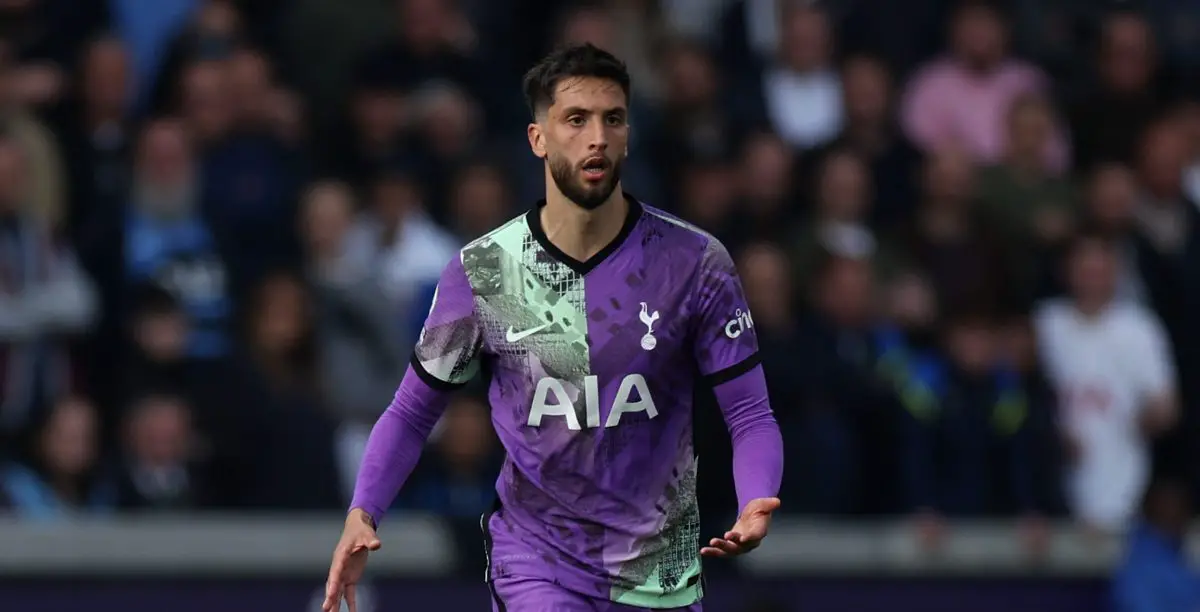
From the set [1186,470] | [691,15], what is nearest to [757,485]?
[1186,470]

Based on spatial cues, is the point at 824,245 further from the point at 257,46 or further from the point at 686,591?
the point at 686,591

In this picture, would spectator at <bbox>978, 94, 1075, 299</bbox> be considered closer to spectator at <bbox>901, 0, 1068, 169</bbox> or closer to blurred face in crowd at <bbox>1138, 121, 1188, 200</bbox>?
spectator at <bbox>901, 0, 1068, 169</bbox>

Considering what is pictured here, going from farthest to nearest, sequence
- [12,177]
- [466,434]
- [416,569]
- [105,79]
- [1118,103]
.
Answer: [1118,103] < [105,79] < [416,569] < [12,177] < [466,434]

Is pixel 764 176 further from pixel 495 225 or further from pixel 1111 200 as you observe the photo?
pixel 1111 200

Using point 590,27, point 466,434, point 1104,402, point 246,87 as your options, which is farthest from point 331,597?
point 590,27

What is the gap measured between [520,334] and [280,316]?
459 centimetres

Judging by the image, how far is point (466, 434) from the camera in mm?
10102

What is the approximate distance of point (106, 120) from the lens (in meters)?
10.9

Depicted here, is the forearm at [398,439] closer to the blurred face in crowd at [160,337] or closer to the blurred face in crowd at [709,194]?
the blurred face in crowd at [160,337]

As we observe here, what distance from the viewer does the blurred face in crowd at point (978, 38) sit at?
12398 mm

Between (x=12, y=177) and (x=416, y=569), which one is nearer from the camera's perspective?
(x=12, y=177)

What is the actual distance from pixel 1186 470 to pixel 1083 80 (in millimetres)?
3091

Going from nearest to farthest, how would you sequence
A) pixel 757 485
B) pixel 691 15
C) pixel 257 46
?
1. pixel 757 485
2. pixel 257 46
3. pixel 691 15

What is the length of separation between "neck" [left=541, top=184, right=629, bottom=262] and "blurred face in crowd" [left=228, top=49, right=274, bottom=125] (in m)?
5.36
